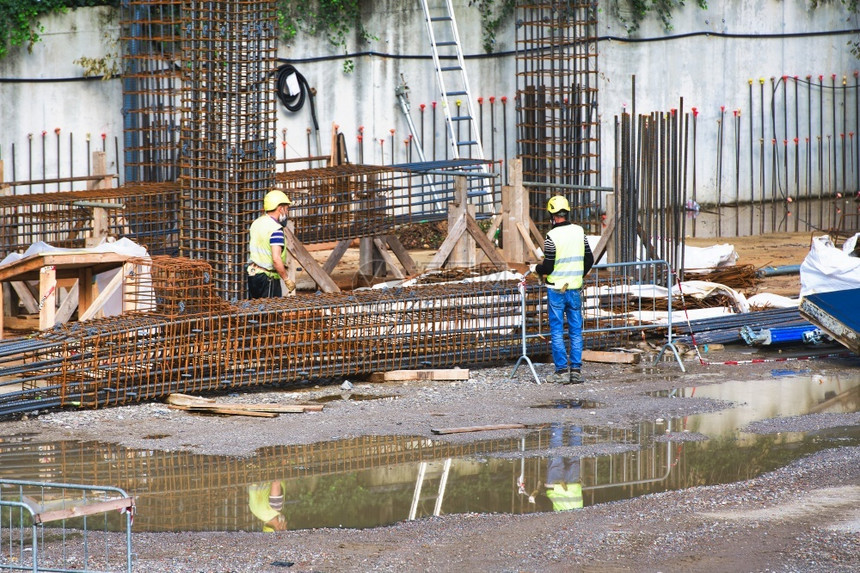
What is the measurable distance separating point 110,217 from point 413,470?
25.6 feet

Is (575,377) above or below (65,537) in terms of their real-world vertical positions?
above

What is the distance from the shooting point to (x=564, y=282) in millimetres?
11398

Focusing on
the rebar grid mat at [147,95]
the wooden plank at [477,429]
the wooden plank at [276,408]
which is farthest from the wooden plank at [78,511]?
the rebar grid mat at [147,95]

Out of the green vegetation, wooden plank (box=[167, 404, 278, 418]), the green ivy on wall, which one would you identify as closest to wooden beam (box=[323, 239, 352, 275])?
the green vegetation

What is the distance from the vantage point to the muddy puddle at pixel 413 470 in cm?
755

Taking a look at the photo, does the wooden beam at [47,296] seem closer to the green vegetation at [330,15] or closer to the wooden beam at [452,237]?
the wooden beam at [452,237]

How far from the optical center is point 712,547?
6645 mm

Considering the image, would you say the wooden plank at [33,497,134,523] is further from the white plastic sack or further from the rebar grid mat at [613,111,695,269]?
the white plastic sack

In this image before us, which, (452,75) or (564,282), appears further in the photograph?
(452,75)

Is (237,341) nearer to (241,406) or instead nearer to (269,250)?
(241,406)

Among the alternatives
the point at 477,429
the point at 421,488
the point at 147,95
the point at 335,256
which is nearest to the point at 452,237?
the point at 335,256

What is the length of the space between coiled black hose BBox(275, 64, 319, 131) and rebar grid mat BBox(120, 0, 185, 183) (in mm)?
1896

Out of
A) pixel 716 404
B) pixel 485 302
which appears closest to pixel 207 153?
pixel 485 302

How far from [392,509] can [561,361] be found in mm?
4310
